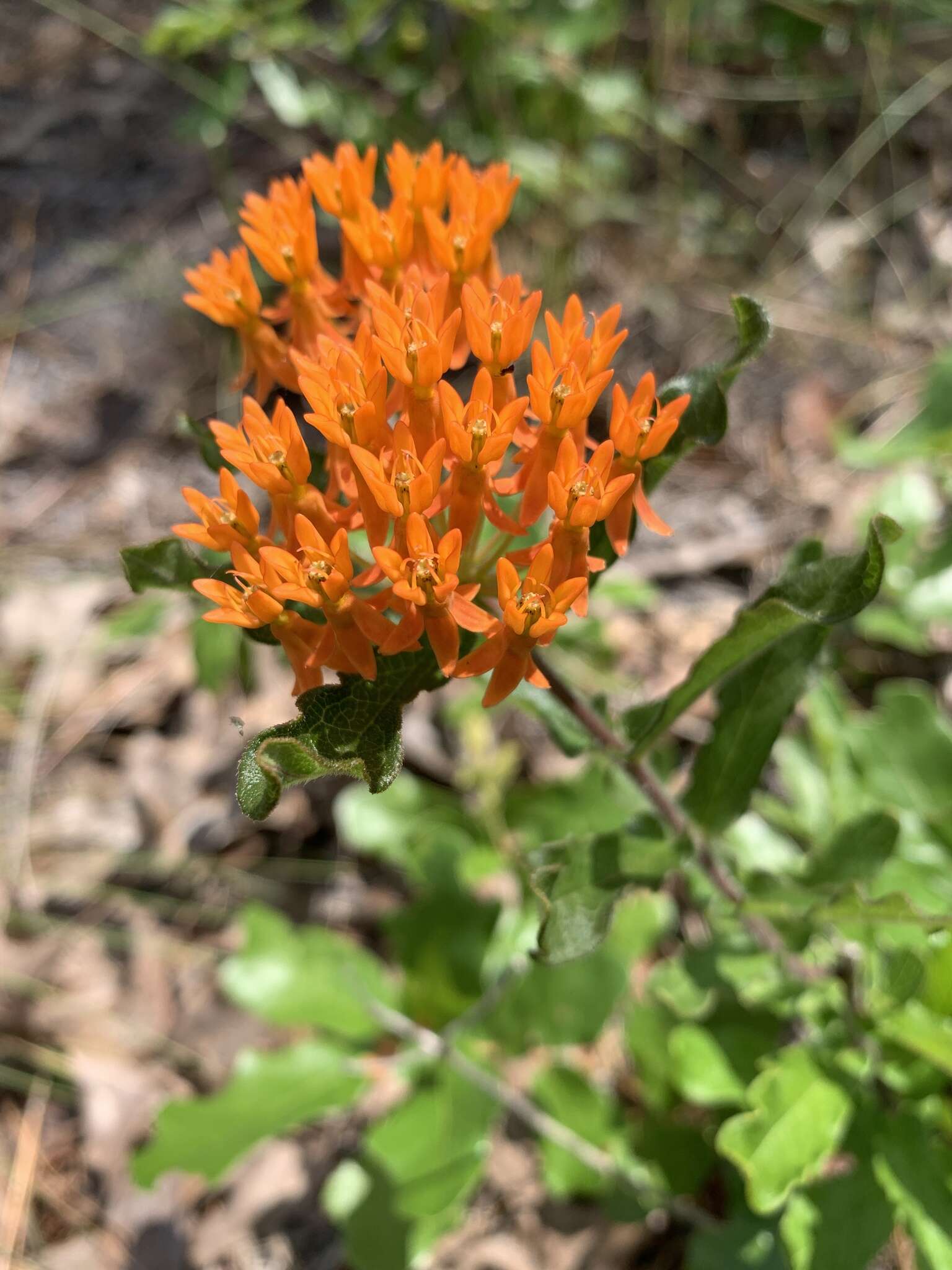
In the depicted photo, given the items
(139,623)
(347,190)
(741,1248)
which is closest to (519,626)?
(347,190)

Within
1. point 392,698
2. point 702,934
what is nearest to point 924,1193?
point 702,934

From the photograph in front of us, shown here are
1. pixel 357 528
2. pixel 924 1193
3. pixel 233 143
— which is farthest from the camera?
pixel 233 143

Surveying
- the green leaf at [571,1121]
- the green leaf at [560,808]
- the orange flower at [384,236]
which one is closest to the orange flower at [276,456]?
the orange flower at [384,236]

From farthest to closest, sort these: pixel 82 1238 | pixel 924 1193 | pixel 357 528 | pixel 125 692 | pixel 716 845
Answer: pixel 125 692 < pixel 82 1238 < pixel 716 845 < pixel 924 1193 < pixel 357 528

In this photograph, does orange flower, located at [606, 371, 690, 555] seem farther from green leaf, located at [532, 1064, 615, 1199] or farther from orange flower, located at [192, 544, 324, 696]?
green leaf, located at [532, 1064, 615, 1199]

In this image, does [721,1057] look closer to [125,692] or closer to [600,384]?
[600,384]

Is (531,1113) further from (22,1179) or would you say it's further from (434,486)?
(434,486)

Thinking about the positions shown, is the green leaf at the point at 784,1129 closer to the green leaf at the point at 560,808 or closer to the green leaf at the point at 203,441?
the green leaf at the point at 560,808
